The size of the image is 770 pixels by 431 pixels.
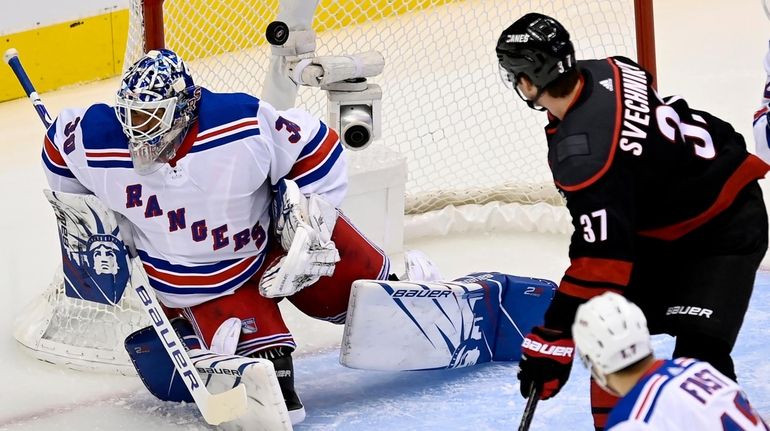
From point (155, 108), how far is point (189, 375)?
1.87ft

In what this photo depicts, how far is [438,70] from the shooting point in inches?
193

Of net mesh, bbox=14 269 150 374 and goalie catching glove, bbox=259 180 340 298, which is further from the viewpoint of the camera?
net mesh, bbox=14 269 150 374

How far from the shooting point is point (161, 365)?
3.13m

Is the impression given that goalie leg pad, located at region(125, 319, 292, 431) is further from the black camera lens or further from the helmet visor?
the black camera lens

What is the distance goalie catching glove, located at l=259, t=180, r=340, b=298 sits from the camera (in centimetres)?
294

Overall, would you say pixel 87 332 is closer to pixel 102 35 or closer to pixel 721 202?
pixel 721 202

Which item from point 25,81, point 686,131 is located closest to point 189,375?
point 25,81

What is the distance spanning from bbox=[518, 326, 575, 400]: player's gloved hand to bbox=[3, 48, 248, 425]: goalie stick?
2.40 ft

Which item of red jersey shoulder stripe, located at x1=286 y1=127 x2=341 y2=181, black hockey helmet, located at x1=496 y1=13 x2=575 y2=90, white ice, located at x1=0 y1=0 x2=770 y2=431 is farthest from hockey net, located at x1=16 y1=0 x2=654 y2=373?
black hockey helmet, located at x1=496 y1=13 x2=575 y2=90

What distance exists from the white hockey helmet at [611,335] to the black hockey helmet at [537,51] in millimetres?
570

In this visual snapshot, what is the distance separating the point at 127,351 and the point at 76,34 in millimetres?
2781

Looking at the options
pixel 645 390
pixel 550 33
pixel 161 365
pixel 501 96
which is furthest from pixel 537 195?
pixel 645 390

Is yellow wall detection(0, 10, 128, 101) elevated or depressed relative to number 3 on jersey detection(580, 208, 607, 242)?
depressed

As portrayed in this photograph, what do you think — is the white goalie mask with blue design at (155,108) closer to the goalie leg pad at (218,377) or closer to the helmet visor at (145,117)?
the helmet visor at (145,117)
